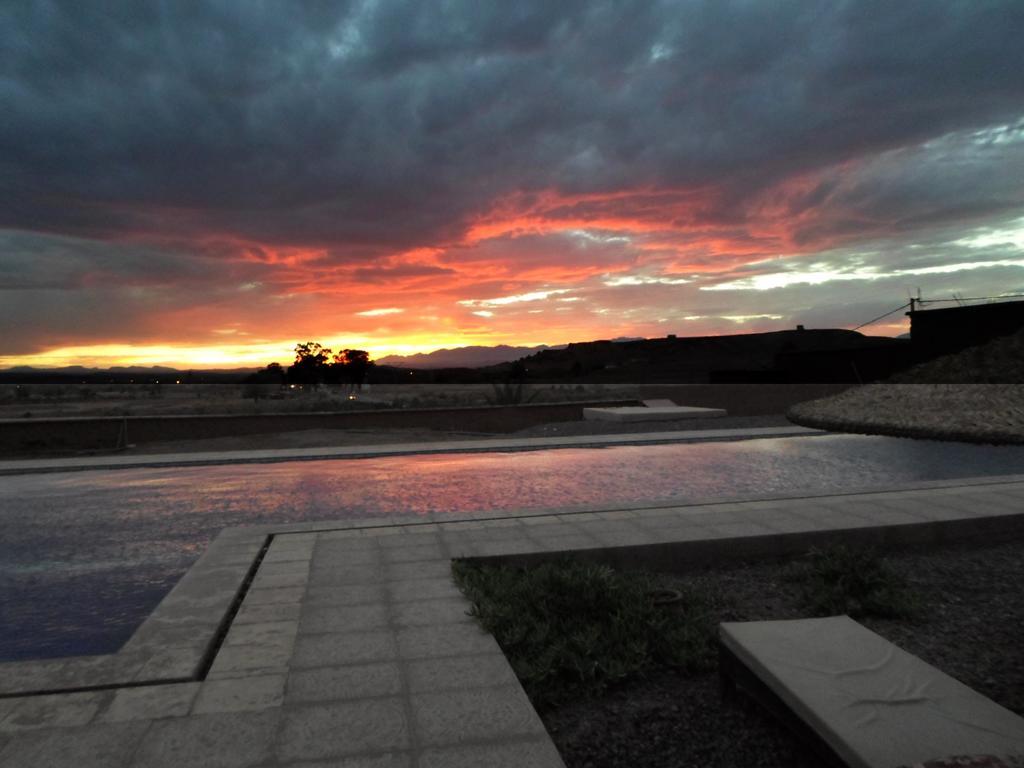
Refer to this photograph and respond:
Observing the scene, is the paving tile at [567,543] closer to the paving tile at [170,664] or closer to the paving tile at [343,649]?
the paving tile at [343,649]

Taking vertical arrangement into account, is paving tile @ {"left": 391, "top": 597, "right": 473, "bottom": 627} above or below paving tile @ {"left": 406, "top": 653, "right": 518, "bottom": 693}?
above

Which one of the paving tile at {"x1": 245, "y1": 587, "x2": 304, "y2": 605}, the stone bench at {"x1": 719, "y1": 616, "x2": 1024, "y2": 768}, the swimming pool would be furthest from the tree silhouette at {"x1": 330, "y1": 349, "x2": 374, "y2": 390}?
the stone bench at {"x1": 719, "y1": 616, "x2": 1024, "y2": 768}

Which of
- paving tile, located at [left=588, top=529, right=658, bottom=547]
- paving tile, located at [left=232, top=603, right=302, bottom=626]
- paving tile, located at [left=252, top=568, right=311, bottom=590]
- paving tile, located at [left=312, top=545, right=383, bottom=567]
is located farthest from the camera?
paving tile, located at [left=588, top=529, right=658, bottom=547]

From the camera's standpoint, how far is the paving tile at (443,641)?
3.09 m

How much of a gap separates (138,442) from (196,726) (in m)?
15.3

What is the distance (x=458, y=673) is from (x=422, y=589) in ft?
3.58

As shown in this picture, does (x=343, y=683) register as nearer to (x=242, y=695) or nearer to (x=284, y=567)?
(x=242, y=695)

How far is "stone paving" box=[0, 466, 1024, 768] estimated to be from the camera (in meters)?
2.33

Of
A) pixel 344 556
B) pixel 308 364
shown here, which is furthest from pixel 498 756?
pixel 308 364

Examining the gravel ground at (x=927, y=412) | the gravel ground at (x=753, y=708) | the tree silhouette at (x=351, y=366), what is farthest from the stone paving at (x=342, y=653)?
the tree silhouette at (x=351, y=366)

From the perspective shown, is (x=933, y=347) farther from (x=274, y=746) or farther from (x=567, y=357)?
(x=567, y=357)

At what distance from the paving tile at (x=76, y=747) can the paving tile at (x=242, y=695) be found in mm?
236

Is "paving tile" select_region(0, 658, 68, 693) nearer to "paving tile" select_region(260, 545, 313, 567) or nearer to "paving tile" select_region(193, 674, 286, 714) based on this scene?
"paving tile" select_region(193, 674, 286, 714)

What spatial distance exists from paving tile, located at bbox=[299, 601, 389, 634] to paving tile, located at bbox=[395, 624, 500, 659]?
20 centimetres
